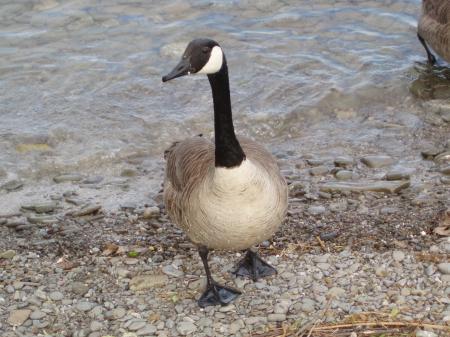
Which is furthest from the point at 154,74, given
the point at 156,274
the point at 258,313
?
the point at 258,313

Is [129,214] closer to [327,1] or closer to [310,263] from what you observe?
[310,263]

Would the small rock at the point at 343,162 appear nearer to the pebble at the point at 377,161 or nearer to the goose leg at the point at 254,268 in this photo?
the pebble at the point at 377,161

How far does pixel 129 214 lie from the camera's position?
6773 mm

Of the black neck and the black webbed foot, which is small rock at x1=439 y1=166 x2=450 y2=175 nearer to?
Result: the black webbed foot

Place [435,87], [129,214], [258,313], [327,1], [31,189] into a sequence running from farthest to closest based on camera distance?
[327,1], [435,87], [31,189], [129,214], [258,313]

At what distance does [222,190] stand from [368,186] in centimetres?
245

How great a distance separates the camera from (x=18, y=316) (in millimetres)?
4996

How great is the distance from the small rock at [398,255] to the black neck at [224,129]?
148 cm

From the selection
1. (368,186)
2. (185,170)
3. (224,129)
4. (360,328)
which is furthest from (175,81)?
(360,328)

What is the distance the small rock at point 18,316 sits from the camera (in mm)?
4945

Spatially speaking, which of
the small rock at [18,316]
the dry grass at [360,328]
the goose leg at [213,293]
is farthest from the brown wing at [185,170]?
the small rock at [18,316]

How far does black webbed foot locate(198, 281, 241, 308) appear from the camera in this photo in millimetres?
5160

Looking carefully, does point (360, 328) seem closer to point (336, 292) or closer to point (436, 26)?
point (336, 292)

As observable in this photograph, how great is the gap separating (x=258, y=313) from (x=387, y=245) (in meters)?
1.35
